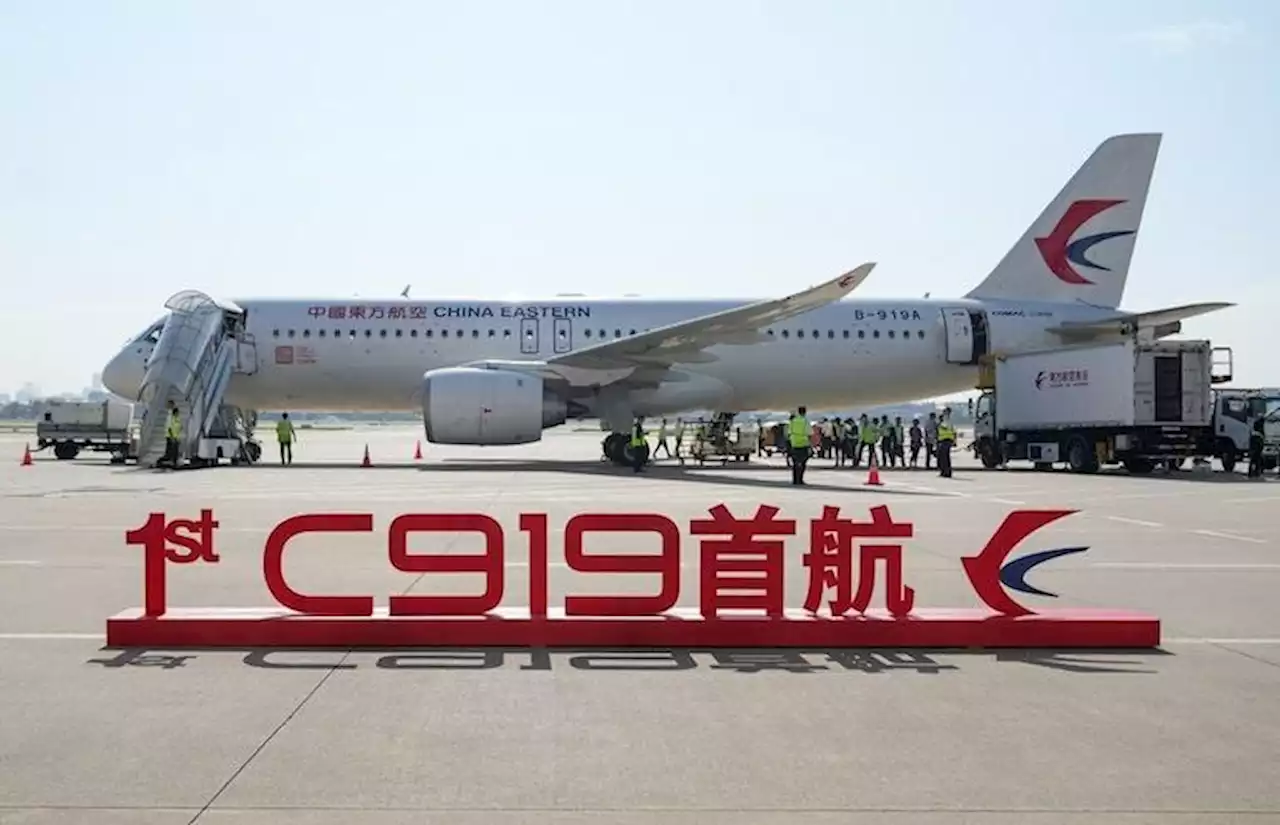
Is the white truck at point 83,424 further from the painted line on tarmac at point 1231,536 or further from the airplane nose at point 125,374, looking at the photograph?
the painted line on tarmac at point 1231,536

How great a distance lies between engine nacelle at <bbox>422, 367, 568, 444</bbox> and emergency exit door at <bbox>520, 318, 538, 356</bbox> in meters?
3.07

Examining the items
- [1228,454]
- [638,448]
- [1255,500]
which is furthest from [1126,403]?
[638,448]

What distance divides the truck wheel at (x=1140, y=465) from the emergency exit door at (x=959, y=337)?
15.1 feet

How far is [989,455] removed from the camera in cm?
3212

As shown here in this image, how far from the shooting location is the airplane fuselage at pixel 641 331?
2923cm

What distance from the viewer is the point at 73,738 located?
523 centimetres

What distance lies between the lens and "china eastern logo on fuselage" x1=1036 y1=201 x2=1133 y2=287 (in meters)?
32.0

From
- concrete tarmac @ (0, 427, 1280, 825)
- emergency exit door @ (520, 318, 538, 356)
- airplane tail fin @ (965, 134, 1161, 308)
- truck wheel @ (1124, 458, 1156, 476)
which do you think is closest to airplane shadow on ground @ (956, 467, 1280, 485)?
truck wheel @ (1124, 458, 1156, 476)

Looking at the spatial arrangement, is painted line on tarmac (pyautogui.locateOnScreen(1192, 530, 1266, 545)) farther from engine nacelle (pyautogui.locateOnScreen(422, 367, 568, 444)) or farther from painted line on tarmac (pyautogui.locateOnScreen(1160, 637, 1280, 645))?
engine nacelle (pyautogui.locateOnScreen(422, 367, 568, 444))

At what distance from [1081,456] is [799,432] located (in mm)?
8687

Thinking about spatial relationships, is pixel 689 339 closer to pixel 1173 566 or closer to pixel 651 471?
pixel 651 471

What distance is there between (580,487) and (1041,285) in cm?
1641

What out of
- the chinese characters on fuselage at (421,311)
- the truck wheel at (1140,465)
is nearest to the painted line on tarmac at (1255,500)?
the truck wheel at (1140,465)

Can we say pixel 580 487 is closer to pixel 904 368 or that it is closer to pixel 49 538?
pixel 49 538
